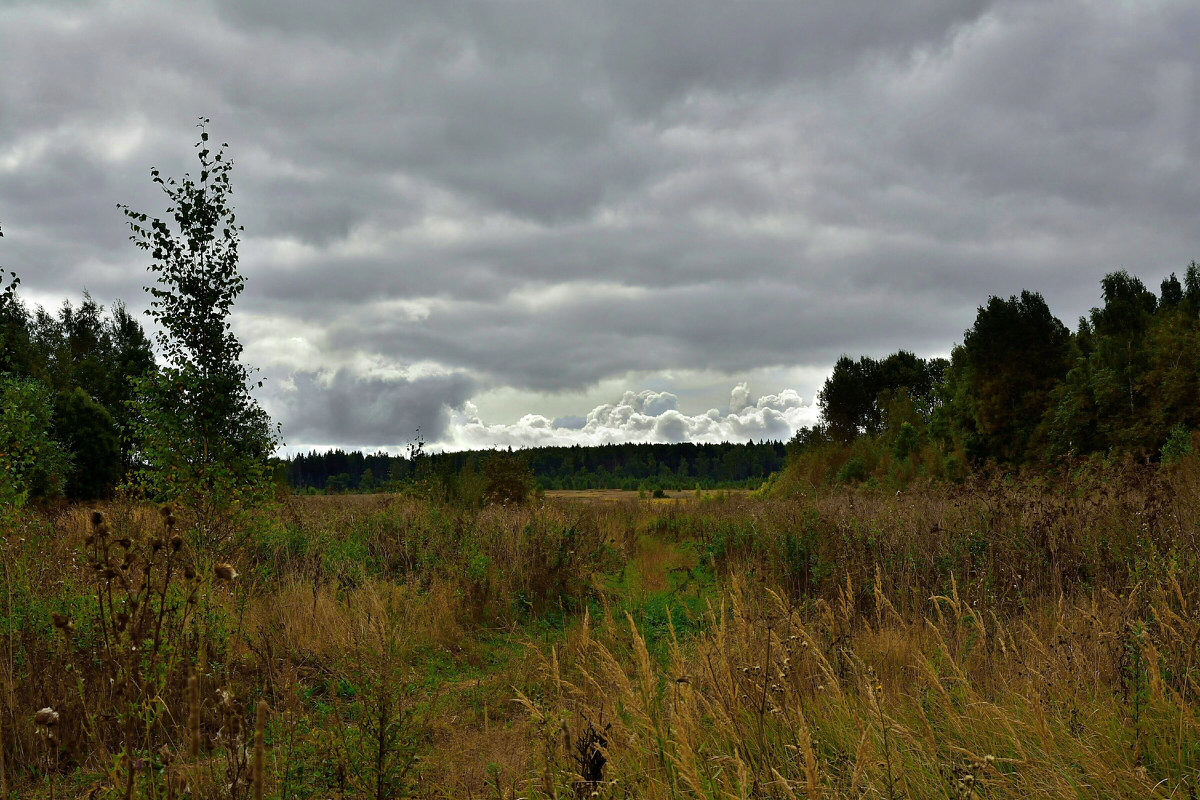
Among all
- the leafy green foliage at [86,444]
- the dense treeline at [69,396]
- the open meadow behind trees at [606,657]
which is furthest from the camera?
the leafy green foliage at [86,444]

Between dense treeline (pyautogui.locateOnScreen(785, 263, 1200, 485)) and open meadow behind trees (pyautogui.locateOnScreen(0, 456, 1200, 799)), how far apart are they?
714 cm

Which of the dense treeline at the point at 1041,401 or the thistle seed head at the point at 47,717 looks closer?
the thistle seed head at the point at 47,717

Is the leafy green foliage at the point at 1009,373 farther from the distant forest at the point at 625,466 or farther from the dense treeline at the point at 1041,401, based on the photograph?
the distant forest at the point at 625,466

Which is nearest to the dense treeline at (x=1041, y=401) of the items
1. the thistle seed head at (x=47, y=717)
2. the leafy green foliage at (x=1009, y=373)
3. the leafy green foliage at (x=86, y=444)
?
the leafy green foliage at (x=1009, y=373)

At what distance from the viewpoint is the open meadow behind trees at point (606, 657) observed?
2732 millimetres

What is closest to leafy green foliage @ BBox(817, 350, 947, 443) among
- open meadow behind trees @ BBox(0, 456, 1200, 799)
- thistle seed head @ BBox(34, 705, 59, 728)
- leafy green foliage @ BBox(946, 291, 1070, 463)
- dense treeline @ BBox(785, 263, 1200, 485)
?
dense treeline @ BBox(785, 263, 1200, 485)

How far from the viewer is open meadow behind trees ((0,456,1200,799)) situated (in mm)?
2732

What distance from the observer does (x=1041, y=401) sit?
2455cm

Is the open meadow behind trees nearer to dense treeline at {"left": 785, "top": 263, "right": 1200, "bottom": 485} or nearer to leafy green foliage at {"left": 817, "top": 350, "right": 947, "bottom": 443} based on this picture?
dense treeline at {"left": 785, "top": 263, "right": 1200, "bottom": 485}

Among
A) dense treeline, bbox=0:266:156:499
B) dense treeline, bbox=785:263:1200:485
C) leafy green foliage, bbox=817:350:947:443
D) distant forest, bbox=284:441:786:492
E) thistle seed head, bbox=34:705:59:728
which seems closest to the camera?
thistle seed head, bbox=34:705:59:728

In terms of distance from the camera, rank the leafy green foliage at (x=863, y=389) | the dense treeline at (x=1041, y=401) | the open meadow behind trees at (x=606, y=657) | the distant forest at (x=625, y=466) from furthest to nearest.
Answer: the distant forest at (x=625, y=466)
the leafy green foliage at (x=863, y=389)
the dense treeline at (x=1041, y=401)
the open meadow behind trees at (x=606, y=657)

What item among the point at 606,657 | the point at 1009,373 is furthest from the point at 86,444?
the point at 1009,373

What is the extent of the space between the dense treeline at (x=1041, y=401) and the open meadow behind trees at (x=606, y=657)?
281 inches

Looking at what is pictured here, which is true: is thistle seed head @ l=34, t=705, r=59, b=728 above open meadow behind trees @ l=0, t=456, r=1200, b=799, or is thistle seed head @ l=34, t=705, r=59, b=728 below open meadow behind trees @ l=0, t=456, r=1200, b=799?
above
